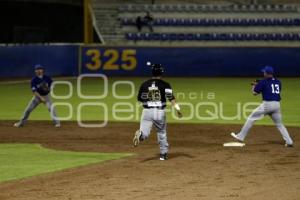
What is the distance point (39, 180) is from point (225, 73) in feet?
93.8

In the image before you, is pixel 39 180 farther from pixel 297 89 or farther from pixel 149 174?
pixel 297 89

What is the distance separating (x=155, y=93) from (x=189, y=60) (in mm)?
26004

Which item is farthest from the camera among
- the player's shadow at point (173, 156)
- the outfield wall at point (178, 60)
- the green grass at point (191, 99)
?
the outfield wall at point (178, 60)

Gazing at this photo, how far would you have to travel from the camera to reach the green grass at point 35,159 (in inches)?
521

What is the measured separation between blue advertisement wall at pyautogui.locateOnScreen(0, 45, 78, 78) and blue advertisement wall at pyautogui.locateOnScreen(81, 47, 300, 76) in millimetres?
767

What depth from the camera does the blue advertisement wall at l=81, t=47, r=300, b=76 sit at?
3938 centimetres

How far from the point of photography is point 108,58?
39.7m

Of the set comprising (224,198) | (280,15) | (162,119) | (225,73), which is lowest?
(224,198)

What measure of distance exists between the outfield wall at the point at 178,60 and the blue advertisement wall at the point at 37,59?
0.06 metres

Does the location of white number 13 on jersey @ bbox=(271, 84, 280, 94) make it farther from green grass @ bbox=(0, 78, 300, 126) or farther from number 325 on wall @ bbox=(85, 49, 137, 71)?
number 325 on wall @ bbox=(85, 49, 137, 71)

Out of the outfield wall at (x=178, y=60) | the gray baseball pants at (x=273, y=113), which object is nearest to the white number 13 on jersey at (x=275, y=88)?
the gray baseball pants at (x=273, y=113)

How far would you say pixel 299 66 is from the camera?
3919 cm

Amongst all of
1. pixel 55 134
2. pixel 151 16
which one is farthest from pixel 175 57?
pixel 55 134

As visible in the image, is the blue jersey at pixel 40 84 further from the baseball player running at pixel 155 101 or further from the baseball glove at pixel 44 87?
the baseball player running at pixel 155 101
